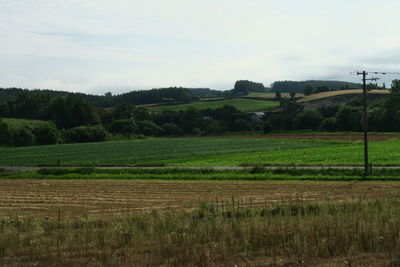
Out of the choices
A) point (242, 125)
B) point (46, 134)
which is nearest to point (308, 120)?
point (242, 125)

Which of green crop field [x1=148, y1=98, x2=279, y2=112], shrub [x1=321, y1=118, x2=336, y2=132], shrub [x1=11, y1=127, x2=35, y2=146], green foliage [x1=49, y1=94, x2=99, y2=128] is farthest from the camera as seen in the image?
green crop field [x1=148, y1=98, x2=279, y2=112]

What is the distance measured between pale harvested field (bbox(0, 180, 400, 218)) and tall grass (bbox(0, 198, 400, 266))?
6.93m

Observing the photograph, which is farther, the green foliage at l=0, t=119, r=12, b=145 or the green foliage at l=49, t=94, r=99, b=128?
the green foliage at l=49, t=94, r=99, b=128

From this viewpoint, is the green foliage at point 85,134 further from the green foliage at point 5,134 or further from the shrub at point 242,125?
the shrub at point 242,125

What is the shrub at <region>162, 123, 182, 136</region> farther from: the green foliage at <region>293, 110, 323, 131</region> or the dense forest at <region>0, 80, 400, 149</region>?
the green foliage at <region>293, 110, 323, 131</region>

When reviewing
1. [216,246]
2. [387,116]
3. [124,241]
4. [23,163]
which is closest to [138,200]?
[124,241]

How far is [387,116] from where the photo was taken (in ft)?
372

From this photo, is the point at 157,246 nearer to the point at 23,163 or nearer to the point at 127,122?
the point at 23,163

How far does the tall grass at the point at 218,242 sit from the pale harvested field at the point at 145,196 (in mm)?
6933

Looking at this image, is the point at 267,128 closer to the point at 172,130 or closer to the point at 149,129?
the point at 172,130

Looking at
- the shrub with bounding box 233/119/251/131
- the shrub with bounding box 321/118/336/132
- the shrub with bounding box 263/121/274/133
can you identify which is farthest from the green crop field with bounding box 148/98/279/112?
the shrub with bounding box 321/118/336/132

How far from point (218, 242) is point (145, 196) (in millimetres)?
16775

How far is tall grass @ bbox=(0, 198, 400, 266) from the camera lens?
10.5 m

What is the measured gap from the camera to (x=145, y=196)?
1107 inches
